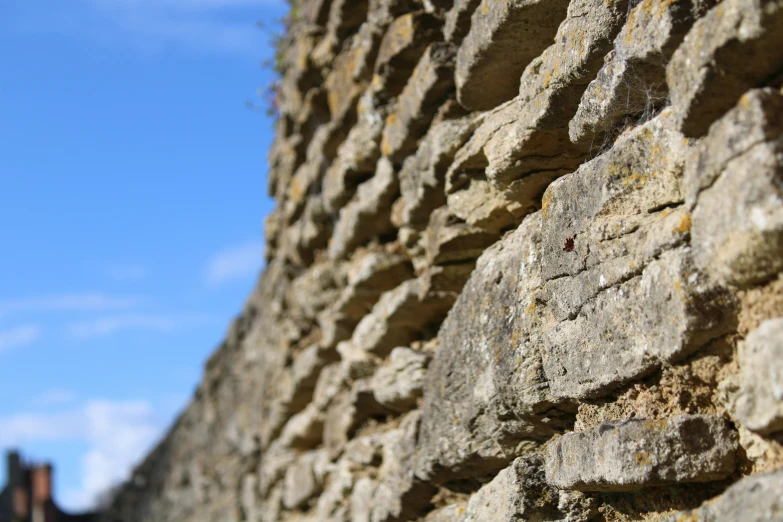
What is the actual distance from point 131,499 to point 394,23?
10.4m

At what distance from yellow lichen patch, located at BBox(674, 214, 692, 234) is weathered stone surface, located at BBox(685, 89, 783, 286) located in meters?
0.13

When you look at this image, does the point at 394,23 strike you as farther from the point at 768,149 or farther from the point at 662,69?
the point at 768,149

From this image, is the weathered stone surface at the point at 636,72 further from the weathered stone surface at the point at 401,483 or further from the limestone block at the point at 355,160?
the limestone block at the point at 355,160

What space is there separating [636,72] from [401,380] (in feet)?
7.89

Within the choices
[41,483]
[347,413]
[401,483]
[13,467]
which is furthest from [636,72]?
[13,467]

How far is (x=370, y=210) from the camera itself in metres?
5.43

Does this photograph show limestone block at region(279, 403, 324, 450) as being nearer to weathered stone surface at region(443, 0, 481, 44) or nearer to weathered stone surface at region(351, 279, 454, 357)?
weathered stone surface at region(351, 279, 454, 357)

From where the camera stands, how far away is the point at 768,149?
2.12 metres

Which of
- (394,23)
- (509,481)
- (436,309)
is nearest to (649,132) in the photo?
(509,481)

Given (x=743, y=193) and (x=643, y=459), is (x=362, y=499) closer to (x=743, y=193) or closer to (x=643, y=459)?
(x=643, y=459)

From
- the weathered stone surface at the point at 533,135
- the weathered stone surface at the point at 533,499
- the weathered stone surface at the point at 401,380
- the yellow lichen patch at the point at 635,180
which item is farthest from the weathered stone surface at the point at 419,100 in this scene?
the weathered stone surface at the point at 533,499

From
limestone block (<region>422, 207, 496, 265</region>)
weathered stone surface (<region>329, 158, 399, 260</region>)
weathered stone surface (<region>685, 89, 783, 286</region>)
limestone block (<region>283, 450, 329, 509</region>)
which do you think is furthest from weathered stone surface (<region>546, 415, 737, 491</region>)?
limestone block (<region>283, 450, 329, 509</region>)

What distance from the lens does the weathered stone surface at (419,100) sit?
14.6 ft

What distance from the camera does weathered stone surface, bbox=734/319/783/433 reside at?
2.13 metres
